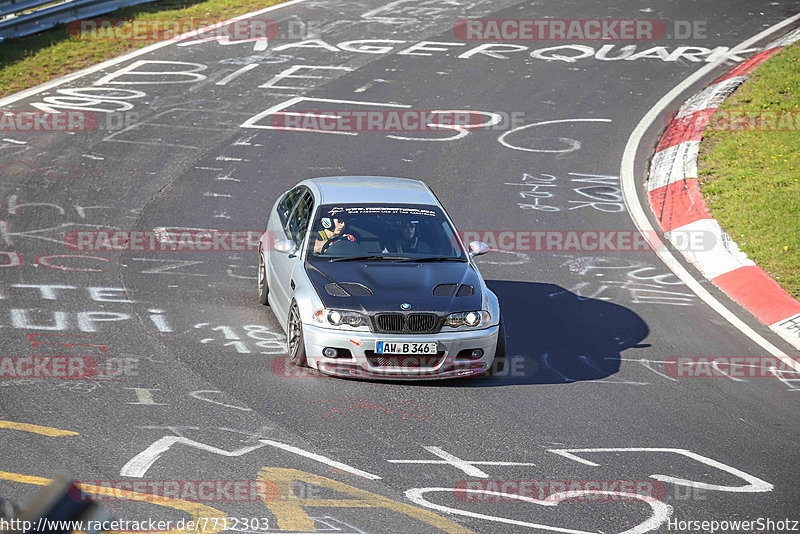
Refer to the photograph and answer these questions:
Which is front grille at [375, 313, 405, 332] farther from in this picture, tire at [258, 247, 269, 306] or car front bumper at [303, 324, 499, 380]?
tire at [258, 247, 269, 306]

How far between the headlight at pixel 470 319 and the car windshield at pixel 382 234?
95cm

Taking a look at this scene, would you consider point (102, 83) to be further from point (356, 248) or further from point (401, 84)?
point (356, 248)

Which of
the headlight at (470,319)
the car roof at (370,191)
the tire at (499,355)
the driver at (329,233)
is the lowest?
the tire at (499,355)

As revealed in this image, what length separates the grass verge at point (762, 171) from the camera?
11.9 m

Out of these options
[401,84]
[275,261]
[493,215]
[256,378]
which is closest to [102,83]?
[401,84]

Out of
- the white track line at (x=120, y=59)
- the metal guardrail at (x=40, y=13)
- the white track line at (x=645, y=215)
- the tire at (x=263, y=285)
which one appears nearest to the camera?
the white track line at (x=645, y=215)

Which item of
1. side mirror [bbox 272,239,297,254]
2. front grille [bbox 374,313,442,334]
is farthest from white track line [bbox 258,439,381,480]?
side mirror [bbox 272,239,297,254]

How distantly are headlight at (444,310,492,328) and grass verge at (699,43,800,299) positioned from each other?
14.0 feet

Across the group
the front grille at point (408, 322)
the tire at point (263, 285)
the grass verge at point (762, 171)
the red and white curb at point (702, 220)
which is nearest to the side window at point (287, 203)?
the tire at point (263, 285)

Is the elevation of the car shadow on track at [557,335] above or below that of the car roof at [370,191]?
below

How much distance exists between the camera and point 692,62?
2119 cm

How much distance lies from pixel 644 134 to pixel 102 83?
10534mm

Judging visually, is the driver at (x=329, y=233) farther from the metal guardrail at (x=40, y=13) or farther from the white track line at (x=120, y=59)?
the metal guardrail at (x=40, y=13)

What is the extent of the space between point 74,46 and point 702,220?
14.3 meters
